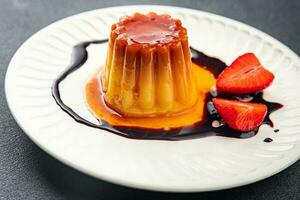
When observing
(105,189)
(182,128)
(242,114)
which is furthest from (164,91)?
(105,189)

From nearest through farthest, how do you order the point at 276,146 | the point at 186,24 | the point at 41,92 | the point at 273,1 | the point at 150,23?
the point at 276,146 → the point at 41,92 → the point at 150,23 → the point at 186,24 → the point at 273,1

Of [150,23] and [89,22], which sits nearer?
[150,23]

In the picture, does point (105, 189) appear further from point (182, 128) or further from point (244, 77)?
point (244, 77)

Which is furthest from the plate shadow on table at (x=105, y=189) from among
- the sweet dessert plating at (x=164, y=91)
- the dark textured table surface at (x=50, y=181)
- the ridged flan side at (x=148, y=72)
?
the ridged flan side at (x=148, y=72)

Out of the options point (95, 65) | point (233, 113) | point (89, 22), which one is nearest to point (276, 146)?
point (233, 113)

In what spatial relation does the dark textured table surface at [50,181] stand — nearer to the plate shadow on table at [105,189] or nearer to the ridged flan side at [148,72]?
the plate shadow on table at [105,189]

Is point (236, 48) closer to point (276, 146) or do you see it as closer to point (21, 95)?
point (276, 146)
